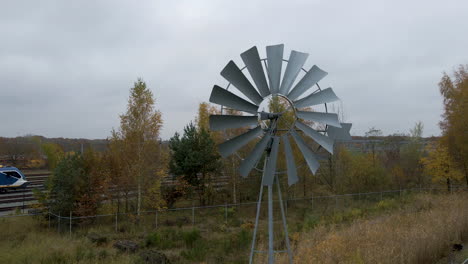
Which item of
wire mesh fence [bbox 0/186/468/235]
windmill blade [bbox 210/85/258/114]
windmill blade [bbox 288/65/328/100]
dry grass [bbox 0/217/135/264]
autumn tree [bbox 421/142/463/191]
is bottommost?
wire mesh fence [bbox 0/186/468/235]

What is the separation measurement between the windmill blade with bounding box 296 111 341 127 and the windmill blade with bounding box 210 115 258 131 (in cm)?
71

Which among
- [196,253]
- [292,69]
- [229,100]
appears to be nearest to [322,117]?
[292,69]

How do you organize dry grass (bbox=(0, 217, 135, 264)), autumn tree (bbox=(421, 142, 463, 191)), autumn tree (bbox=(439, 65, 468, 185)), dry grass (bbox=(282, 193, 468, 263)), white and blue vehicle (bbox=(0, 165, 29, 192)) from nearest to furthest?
dry grass (bbox=(282, 193, 468, 263)) < dry grass (bbox=(0, 217, 135, 264)) < autumn tree (bbox=(439, 65, 468, 185)) < autumn tree (bbox=(421, 142, 463, 191)) < white and blue vehicle (bbox=(0, 165, 29, 192))

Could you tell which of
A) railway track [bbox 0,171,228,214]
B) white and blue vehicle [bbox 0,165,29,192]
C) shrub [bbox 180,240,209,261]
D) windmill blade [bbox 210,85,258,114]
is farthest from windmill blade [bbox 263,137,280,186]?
white and blue vehicle [bbox 0,165,29,192]

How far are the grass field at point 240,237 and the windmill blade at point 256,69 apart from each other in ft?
10.9

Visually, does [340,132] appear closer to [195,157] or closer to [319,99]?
[319,99]

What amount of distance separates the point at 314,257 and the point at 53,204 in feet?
38.6

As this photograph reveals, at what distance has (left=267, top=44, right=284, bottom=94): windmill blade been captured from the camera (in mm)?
4746

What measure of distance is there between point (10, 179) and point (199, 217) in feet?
46.7

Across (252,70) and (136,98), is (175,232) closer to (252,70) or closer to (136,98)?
(136,98)

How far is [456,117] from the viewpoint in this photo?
651 inches

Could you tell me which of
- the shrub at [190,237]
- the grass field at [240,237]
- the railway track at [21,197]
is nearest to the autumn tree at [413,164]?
the grass field at [240,237]

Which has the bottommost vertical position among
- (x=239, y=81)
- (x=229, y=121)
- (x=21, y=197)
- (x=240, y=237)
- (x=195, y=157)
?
(x=240, y=237)

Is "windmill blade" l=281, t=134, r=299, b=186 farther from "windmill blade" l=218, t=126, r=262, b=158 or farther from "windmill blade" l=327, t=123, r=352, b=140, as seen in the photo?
"windmill blade" l=327, t=123, r=352, b=140
